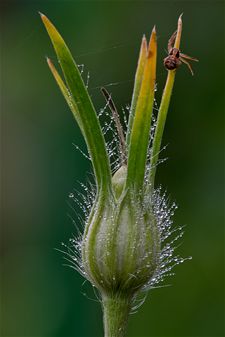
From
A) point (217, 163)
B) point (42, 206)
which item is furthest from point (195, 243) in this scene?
point (42, 206)

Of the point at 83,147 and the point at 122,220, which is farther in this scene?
the point at 83,147

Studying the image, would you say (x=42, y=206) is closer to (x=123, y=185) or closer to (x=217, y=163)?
(x=217, y=163)

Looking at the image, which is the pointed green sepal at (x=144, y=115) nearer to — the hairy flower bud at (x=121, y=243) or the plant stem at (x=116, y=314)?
the hairy flower bud at (x=121, y=243)

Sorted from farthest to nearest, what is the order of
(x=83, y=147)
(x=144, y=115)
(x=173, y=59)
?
(x=83, y=147), (x=173, y=59), (x=144, y=115)

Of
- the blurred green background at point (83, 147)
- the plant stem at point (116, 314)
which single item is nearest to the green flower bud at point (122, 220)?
the plant stem at point (116, 314)

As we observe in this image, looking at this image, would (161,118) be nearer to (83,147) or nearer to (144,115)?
(144,115)

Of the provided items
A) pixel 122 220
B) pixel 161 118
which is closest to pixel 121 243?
pixel 122 220
